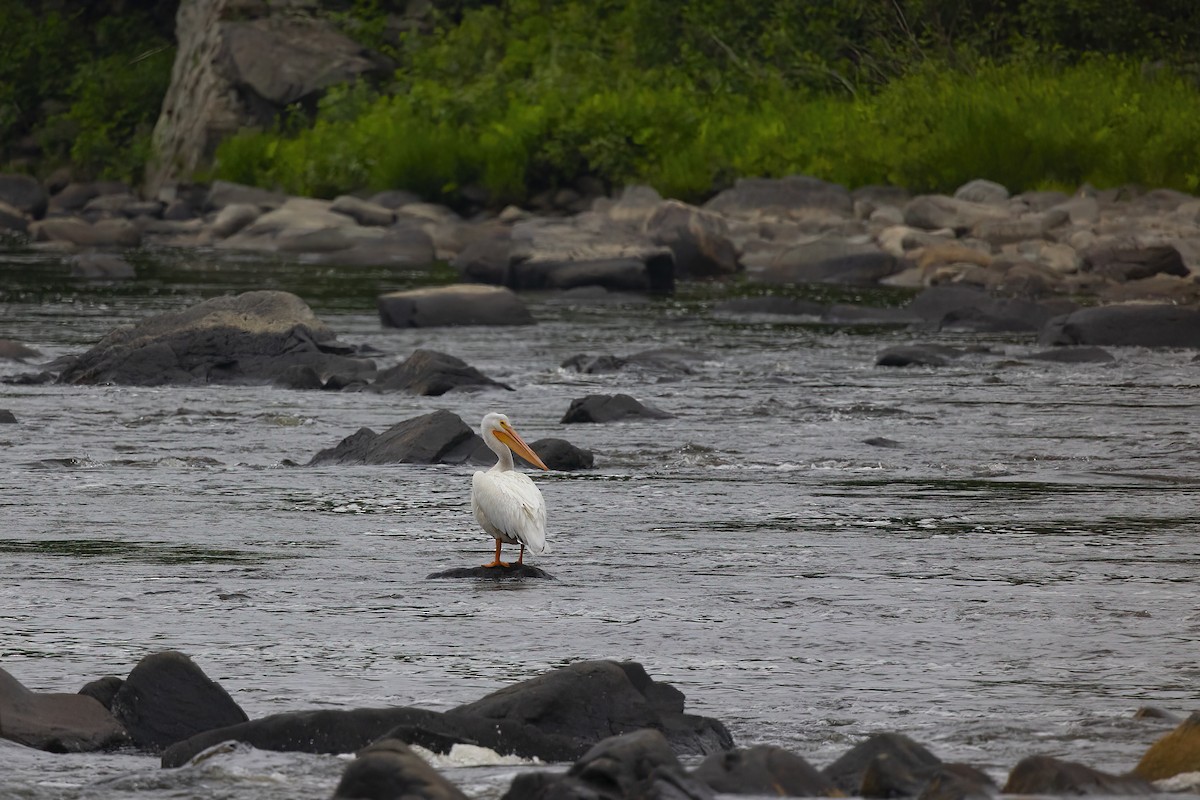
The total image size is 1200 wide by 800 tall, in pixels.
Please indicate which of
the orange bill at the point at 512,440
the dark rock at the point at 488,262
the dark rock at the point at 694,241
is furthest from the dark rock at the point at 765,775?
the dark rock at the point at 694,241

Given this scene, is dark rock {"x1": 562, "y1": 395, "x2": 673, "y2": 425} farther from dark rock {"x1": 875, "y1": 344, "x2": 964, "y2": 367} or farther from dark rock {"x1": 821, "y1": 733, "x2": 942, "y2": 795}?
dark rock {"x1": 821, "y1": 733, "x2": 942, "y2": 795}

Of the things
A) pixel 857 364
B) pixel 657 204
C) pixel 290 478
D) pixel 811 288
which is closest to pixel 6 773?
pixel 290 478

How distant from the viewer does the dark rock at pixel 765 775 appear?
5262mm

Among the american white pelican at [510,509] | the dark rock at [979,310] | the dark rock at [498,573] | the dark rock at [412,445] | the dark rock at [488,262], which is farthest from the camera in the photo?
the dark rock at [488,262]

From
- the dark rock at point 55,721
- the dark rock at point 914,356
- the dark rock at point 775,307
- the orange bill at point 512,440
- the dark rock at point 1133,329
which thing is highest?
the dark rock at point 1133,329

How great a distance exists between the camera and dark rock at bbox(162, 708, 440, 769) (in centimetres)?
580

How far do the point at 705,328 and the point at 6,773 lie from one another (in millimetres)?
14831

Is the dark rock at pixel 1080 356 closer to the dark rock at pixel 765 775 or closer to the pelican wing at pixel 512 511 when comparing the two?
the pelican wing at pixel 512 511

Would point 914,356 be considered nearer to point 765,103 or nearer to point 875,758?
point 875,758

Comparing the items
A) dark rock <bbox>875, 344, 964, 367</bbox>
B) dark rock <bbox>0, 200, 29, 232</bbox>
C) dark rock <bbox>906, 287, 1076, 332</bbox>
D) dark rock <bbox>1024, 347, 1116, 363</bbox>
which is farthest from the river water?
dark rock <bbox>0, 200, 29, 232</bbox>

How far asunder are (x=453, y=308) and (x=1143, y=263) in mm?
7792

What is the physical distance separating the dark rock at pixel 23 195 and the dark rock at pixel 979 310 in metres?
23.4

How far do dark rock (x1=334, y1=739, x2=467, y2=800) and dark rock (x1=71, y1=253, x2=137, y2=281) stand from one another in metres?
21.6

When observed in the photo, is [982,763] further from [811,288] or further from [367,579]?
[811,288]
